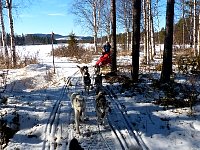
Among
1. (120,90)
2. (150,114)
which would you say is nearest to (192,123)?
(150,114)

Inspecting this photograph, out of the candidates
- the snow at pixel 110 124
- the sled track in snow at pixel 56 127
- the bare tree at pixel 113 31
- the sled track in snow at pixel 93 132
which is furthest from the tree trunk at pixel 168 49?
the bare tree at pixel 113 31

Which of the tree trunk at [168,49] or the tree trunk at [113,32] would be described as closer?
the tree trunk at [168,49]

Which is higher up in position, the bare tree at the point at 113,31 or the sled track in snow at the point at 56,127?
the bare tree at the point at 113,31

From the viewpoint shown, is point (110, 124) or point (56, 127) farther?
point (110, 124)

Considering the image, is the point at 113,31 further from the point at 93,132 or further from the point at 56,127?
the point at 93,132

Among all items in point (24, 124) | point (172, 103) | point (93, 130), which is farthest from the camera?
point (172, 103)

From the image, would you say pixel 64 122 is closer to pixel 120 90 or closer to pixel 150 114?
pixel 150 114

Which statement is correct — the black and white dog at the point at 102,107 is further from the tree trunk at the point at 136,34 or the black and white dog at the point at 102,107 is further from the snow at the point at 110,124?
the tree trunk at the point at 136,34

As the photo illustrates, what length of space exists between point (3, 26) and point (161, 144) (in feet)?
67.2

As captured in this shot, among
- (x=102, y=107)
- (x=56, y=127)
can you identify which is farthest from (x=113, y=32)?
(x=56, y=127)

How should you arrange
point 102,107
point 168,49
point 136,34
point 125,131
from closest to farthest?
point 125,131 < point 102,107 < point 168,49 < point 136,34

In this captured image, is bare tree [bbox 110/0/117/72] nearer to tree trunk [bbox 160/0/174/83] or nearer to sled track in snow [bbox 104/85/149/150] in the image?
tree trunk [bbox 160/0/174/83]

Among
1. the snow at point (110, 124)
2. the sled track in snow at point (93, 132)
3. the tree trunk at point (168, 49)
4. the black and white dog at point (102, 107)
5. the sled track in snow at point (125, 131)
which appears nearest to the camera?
the sled track in snow at point (125, 131)

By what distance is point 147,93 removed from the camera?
1293cm
